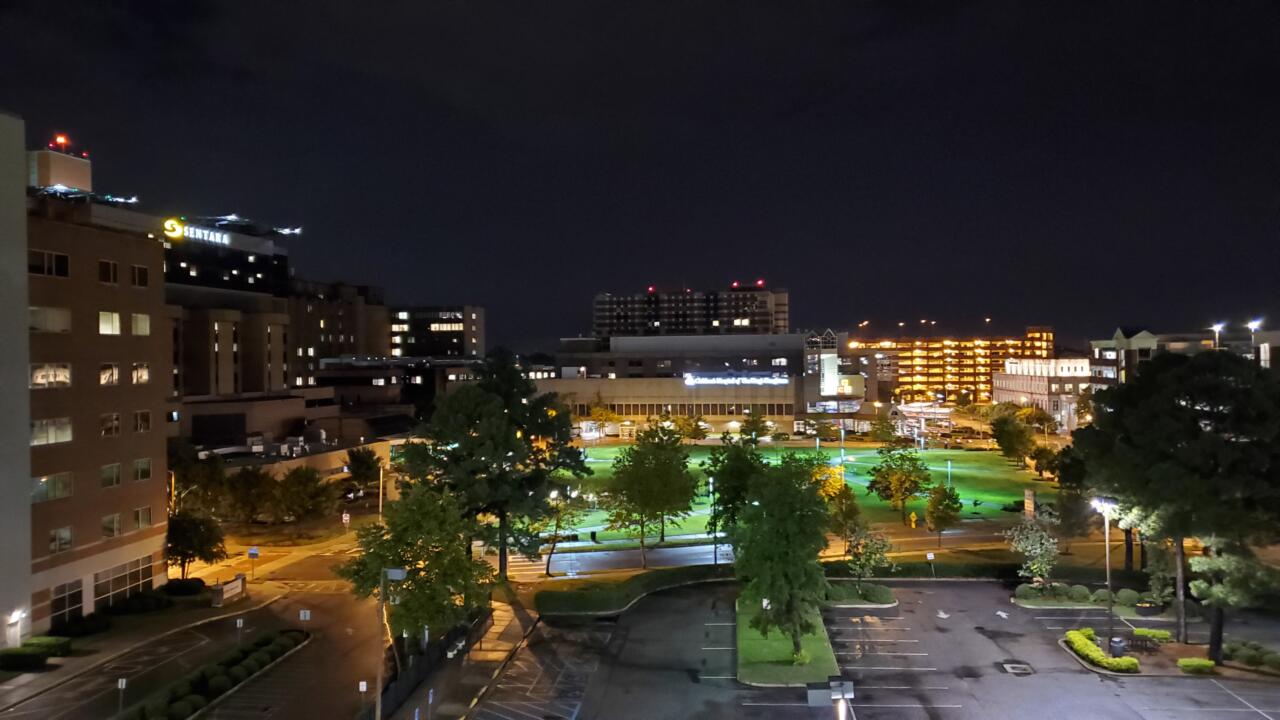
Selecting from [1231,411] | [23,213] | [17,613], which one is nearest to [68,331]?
[23,213]

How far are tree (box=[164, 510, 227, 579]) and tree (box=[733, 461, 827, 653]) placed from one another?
30914mm

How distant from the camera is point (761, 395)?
129 meters

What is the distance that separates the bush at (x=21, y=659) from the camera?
33.7 metres

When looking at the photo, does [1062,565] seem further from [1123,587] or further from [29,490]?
[29,490]

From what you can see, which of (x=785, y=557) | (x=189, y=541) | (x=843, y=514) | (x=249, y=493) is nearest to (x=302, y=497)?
(x=249, y=493)

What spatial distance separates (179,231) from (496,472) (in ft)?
338

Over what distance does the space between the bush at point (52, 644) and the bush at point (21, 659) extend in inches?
20.1

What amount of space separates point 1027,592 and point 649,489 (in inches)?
850

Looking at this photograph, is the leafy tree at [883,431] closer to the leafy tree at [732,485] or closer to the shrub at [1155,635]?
the leafy tree at [732,485]

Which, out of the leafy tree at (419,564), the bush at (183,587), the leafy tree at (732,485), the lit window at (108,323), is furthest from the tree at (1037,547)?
the lit window at (108,323)

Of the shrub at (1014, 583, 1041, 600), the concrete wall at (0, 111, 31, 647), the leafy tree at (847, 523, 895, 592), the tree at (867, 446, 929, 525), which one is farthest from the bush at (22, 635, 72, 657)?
the tree at (867, 446, 929, 525)

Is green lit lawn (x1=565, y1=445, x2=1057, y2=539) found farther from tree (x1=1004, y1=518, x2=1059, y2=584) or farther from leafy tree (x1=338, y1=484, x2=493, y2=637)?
leafy tree (x1=338, y1=484, x2=493, y2=637)

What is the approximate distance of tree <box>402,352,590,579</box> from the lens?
42.4m

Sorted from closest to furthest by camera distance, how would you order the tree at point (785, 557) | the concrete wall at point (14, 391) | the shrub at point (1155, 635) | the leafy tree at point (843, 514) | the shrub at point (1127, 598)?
the tree at point (785, 557) → the shrub at point (1155, 635) → the concrete wall at point (14, 391) → the shrub at point (1127, 598) → the leafy tree at point (843, 514)
